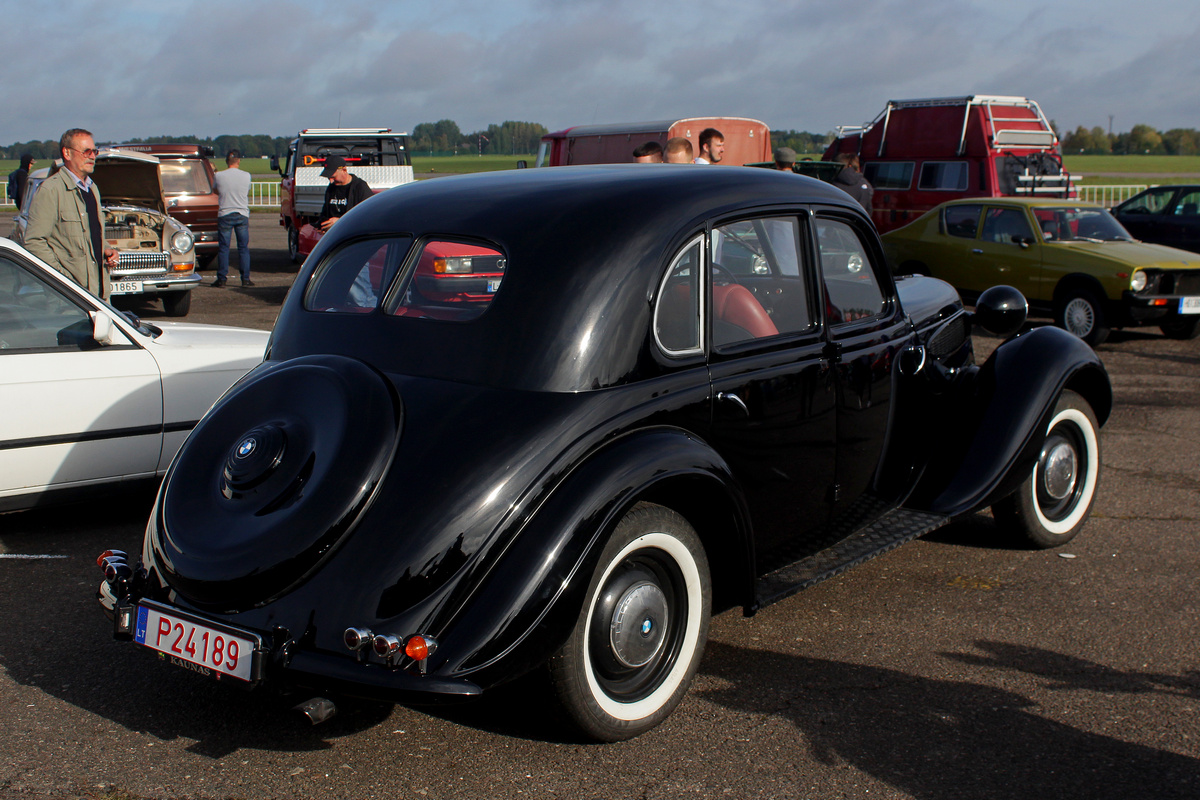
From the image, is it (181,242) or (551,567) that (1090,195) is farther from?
(551,567)

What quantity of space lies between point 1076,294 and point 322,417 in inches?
405

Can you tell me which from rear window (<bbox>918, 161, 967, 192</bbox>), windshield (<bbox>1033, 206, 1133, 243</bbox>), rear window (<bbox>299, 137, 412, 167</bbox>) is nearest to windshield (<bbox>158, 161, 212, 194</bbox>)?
rear window (<bbox>299, 137, 412, 167</bbox>)

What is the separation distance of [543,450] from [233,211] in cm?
1352

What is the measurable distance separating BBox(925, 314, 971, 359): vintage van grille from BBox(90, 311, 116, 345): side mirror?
12.8ft

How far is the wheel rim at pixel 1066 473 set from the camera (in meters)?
5.10

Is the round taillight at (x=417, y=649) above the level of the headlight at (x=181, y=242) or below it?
below

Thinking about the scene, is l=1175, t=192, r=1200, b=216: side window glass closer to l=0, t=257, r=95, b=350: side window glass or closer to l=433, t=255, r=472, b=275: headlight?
l=433, t=255, r=472, b=275: headlight

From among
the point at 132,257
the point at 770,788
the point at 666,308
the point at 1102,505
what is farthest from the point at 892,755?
the point at 132,257

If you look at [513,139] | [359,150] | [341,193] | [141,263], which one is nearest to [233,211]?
[141,263]

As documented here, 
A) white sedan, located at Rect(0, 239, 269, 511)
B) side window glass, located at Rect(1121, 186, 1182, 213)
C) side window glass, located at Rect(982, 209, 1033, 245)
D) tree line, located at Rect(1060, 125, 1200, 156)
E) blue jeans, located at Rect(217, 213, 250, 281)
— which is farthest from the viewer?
tree line, located at Rect(1060, 125, 1200, 156)

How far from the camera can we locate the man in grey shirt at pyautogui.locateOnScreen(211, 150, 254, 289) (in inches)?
589

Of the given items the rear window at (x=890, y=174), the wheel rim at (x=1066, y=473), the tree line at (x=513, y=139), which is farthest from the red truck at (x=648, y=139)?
the tree line at (x=513, y=139)

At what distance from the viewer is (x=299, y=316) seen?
3.89m

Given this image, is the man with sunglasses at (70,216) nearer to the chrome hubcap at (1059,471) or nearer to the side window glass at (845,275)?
the side window glass at (845,275)
